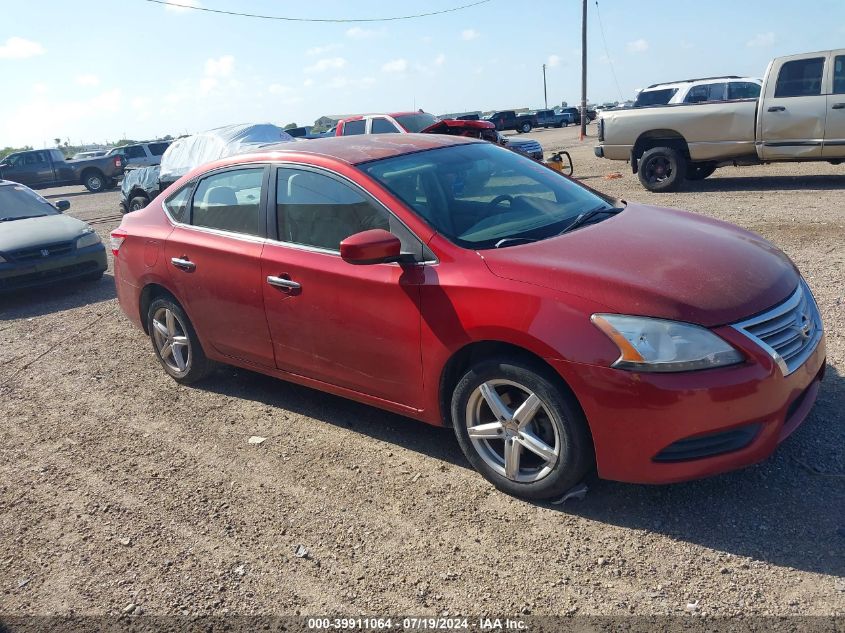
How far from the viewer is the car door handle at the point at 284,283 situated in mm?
4216

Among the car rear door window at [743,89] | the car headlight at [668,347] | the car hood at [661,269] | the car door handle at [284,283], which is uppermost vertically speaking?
the car rear door window at [743,89]

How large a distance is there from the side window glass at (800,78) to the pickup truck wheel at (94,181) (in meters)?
25.5

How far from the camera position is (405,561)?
321cm

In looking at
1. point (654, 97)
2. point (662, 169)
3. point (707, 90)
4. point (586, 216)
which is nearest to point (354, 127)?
point (654, 97)

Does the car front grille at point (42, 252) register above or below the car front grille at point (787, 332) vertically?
below

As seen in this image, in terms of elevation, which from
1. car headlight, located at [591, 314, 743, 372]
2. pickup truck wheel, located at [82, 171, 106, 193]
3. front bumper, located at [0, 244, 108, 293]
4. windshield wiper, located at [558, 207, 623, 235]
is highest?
windshield wiper, located at [558, 207, 623, 235]

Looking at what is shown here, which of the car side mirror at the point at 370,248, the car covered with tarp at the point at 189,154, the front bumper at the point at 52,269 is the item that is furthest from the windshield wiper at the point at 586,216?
the car covered with tarp at the point at 189,154

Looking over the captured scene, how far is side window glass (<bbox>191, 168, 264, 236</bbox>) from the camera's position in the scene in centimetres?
461

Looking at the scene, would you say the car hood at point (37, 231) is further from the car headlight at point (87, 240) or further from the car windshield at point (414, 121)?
the car windshield at point (414, 121)

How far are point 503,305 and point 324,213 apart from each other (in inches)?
54.9

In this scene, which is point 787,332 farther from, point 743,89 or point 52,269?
point 743,89

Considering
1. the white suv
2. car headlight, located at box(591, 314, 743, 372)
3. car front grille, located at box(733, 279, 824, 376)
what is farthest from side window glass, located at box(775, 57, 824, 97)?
car headlight, located at box(591, 314, 743, 372)

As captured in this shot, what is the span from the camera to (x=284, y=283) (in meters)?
4.26

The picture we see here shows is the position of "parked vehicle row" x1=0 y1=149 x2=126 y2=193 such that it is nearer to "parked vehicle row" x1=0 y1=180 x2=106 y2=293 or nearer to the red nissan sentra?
"parked vehicle row" x1=0 y1=180 x2=106 y2=293
